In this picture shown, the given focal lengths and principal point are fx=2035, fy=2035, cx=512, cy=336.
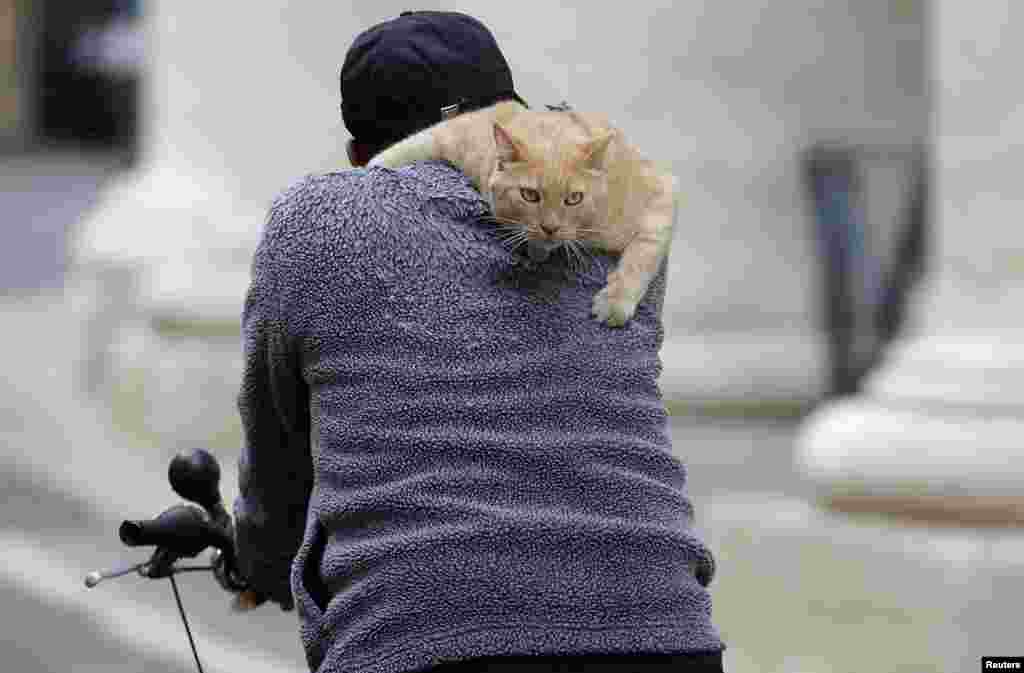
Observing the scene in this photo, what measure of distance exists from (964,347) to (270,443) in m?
4.05

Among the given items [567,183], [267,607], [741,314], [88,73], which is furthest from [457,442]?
[88,73]

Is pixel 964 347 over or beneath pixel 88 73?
over

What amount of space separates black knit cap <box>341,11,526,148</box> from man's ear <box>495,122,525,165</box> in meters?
0.20

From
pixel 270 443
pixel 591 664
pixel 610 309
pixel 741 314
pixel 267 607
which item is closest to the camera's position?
pixel 591 664

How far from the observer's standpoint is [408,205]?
8.52ft

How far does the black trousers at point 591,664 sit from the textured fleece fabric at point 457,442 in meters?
0.02

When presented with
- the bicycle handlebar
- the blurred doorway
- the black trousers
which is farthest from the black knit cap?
the blurred doorway

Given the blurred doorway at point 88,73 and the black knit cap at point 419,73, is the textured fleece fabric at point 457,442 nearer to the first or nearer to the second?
the black knit cap at point 419,73

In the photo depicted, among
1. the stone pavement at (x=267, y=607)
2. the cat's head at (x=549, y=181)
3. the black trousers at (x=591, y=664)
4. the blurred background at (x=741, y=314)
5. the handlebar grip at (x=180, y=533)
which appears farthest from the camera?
the blurred background at (x=741, y=314)

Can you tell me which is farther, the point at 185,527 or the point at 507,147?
the point at 185,527

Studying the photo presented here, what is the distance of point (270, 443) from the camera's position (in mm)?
2752

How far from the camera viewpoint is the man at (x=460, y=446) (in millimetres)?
2445

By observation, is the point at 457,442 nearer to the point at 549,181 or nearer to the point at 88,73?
the point at 549,181

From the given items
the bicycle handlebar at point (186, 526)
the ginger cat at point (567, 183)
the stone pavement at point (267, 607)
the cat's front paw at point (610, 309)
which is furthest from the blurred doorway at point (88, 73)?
the cat's front paw at point (610, 309)
